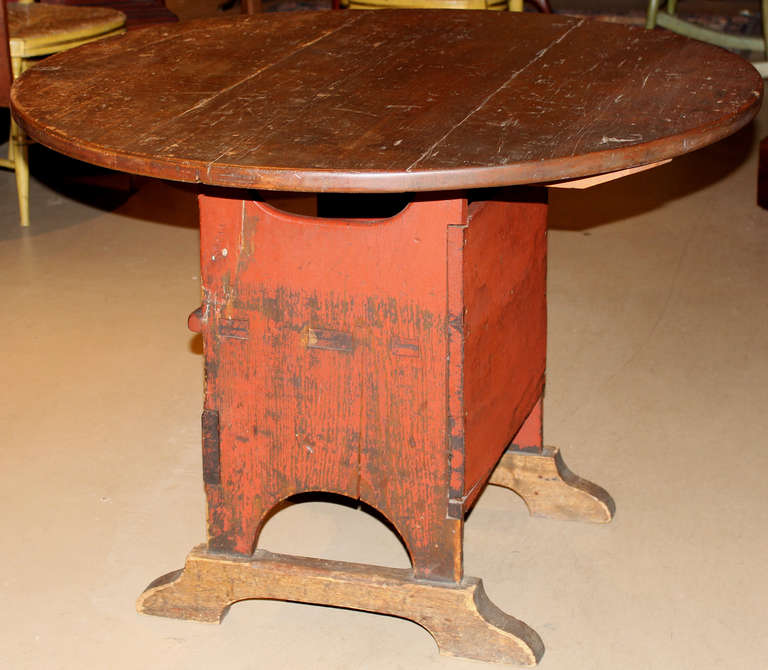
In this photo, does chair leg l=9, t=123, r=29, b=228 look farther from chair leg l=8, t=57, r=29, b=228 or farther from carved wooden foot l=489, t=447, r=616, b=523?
carved wooden foot l=489, t=447, r=616, b=523

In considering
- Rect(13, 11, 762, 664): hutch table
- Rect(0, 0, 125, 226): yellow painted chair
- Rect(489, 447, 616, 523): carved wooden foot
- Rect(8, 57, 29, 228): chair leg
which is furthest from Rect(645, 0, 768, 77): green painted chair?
Rect(489, 447, 616, 523): carved wooden foot

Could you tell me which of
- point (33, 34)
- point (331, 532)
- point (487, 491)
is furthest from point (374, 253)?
point (33, 34)

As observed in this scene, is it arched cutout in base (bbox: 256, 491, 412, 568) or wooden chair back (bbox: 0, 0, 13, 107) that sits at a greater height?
wooden chair back (bbox: 0, 0, 13, 107)

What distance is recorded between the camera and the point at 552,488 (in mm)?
2156

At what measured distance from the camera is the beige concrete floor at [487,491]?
1.85m

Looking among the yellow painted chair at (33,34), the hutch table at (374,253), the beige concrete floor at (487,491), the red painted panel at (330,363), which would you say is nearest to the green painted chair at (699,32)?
the beige concrete floor at (487,491)

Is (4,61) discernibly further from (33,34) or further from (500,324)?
(500,324)

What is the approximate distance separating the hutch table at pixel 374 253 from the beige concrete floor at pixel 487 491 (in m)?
0.10

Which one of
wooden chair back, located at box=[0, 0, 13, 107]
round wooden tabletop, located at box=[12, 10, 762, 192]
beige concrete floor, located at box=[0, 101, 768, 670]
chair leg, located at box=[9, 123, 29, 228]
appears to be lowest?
beige concrete floor, located at box=[0, 101, 768, 670]

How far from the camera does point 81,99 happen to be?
5.68ft

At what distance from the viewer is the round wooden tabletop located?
4.68 ft

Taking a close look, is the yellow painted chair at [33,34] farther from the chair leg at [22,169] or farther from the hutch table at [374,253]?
the hutch table at [374,253]

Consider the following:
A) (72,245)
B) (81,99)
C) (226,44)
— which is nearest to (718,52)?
(226,44)

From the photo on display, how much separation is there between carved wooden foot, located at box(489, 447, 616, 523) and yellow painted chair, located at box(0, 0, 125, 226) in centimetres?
189
